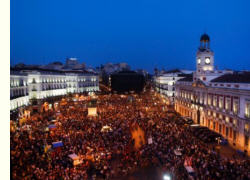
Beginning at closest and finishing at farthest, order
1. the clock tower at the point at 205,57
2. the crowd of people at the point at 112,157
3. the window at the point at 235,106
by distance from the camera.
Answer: the crowd of people at the point at 112,157 → the window at the point at 235,106 → the clock tower at the point at 205,57

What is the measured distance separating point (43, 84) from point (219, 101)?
43286 millimetres

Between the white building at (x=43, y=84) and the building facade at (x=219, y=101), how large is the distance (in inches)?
1362

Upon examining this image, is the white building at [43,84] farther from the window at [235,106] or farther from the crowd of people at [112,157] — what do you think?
the window at [235,106]

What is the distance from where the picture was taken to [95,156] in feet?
61.4

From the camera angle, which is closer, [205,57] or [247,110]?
[247,110]

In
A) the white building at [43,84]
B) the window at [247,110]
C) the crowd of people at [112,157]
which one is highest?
the white building at [43,84]

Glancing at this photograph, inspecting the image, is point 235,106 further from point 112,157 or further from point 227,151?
point 112,157

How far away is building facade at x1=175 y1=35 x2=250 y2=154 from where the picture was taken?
972 inches

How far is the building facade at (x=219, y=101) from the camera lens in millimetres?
24688

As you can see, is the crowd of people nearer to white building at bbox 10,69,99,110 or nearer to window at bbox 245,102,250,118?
window at bbox 245,102,250,118

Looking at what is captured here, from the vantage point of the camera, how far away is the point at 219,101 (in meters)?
31.0

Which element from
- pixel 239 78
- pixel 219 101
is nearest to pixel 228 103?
pixel 219 101

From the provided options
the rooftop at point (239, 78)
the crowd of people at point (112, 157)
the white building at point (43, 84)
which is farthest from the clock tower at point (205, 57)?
the white building at point (43, 84)

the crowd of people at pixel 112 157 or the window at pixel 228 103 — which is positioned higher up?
the window at pixel 228 103
